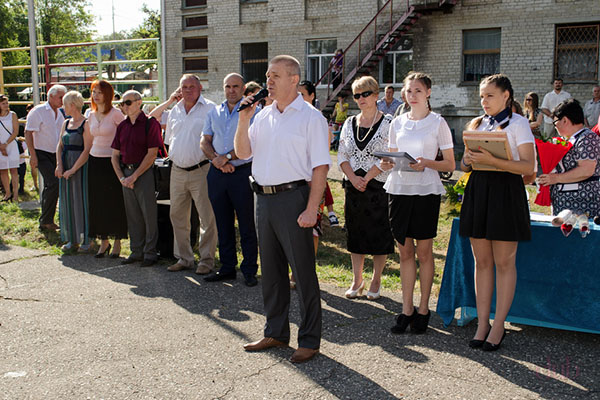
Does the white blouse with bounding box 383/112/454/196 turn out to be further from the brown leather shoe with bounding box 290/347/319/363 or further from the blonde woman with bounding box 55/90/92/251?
the blonde woman with bounding box 55/90/92/251

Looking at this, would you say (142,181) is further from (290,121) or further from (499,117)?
(499,117)

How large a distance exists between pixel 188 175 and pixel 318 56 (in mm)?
18848

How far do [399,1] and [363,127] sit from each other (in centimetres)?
1799

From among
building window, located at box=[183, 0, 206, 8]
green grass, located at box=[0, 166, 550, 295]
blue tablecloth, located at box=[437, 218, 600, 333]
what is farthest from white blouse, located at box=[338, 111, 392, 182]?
building window, located at box=[183, 0, 206, 8]

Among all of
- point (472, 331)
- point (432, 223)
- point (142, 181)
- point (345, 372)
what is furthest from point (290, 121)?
point (142, 181)

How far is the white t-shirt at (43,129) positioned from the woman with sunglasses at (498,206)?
727 centimetres

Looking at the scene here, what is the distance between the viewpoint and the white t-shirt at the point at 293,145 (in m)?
4.56

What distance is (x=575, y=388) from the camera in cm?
411

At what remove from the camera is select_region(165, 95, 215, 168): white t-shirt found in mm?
7043

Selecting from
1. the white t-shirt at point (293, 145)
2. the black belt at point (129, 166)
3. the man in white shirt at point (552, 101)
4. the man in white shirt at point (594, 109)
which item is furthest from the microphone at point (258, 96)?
the man in white shirt at point (552, 101)

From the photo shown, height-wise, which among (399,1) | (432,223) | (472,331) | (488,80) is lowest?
(472,331)

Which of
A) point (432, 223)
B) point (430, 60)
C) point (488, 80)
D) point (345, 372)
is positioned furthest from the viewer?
point (430, 60)

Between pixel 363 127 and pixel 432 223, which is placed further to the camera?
pixel 363 127

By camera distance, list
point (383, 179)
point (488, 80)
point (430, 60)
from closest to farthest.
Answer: point (488, 80) < point (383, 179) < point (430, 60)
